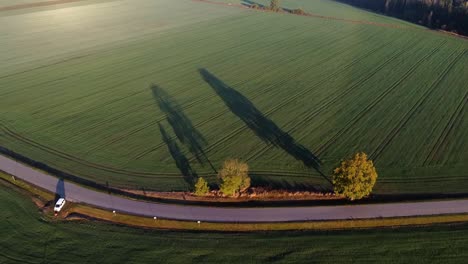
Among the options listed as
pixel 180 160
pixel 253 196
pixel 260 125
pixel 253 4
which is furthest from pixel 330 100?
pixel 253 4

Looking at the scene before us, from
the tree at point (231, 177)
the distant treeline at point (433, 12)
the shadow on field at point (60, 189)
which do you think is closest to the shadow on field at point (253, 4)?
the distant treeline at point (433, 12)

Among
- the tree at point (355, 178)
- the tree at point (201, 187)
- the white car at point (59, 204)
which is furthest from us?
the tree at point (201, 187)

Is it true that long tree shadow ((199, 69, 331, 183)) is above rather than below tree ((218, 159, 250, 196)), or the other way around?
above

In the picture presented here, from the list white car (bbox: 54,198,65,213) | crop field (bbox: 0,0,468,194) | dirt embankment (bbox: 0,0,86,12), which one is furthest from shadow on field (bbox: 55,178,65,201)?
dirt embankment (bbox: 0,0,86,12)

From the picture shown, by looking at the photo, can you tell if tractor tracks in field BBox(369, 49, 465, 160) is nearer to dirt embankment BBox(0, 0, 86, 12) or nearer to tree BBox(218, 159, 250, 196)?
tree BBox(218, 159, 250, 196)

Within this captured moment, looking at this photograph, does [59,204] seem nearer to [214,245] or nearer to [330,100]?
[214,245]

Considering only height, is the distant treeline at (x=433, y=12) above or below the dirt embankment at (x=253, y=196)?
above

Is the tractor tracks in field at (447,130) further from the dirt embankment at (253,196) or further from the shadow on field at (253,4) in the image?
the shadow on field at (253,4)
